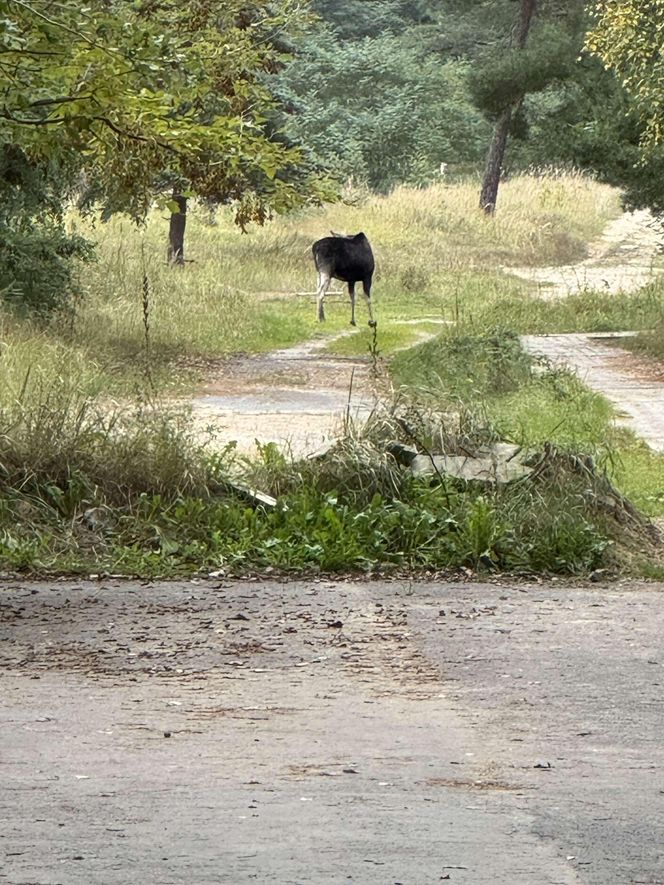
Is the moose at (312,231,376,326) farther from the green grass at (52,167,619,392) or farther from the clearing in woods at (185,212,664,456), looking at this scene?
the clearing in woods at (185,212,664,456)

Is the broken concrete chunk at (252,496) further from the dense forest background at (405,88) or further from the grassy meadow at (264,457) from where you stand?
the dense forest background at (405,88)

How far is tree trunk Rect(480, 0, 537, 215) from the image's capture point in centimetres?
5262

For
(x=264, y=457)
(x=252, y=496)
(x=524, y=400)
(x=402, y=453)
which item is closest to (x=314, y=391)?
(x=524, y=400)

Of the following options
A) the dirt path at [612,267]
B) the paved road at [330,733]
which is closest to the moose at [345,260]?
the dirt path at [612,267]

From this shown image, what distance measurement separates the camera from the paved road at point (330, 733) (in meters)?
5.02

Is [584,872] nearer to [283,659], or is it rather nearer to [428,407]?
[283,659]

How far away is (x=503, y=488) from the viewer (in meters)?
12.3

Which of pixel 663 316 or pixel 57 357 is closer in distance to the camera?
pixel 57 357

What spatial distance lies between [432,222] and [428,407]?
4040cm

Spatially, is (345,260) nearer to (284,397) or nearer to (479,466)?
(284,397)

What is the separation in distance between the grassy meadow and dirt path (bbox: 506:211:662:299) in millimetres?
7567

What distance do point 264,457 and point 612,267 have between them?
3894 centimetres

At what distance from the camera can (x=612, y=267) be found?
50594mm

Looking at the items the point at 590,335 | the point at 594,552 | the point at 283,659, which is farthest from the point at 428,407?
the point at 590,335
